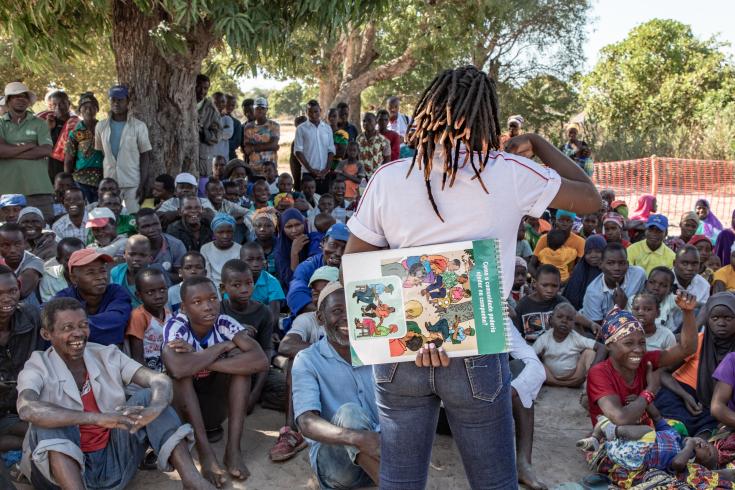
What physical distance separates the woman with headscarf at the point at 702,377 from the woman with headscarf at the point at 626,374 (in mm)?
106

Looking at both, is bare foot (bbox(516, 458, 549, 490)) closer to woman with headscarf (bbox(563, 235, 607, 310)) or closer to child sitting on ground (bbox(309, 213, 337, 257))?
woman with headscarf (bbox(563, 235, 607, 310))

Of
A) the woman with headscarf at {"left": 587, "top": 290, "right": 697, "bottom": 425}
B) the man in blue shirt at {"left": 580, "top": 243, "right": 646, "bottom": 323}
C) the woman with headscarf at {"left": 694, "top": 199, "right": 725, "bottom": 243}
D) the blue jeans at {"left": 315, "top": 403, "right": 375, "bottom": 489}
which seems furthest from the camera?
the woman with headscarf at {"left": 694, "top": 199, "right": 725, "bottom": 243}

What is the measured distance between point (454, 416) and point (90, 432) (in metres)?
1.98

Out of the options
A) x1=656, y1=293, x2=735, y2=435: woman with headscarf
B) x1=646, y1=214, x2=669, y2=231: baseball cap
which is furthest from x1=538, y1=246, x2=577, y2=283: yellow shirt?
x1=656, y1=293, x2=735, y2=435: woman with headscarf

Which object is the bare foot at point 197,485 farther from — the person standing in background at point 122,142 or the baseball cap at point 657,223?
the baseball cap at point 657,223

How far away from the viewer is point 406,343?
2111 millimetres

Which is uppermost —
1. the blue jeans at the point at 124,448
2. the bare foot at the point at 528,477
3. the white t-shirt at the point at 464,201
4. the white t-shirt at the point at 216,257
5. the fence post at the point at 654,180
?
the fence post at the point at 654,180

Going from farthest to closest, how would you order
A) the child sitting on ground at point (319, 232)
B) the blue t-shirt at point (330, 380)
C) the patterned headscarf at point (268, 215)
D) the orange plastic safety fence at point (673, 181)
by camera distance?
the orange plastic safety fence at point (673, 181)
the patterned headscarf at point (268, 215)
the child sitting on ground at point (319, 232)
the blue t-shirt at point (330, 380)

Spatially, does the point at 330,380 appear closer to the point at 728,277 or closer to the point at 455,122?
the point at 455,122

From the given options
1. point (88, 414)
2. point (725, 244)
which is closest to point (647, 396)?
point (88, 414)

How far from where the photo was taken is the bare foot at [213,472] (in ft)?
11.8

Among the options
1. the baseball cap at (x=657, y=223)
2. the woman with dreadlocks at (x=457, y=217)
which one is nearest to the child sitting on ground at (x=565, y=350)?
the baseball cap at (x=657, y=223)

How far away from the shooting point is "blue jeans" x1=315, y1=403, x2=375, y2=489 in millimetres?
3344

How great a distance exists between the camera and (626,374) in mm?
4047
